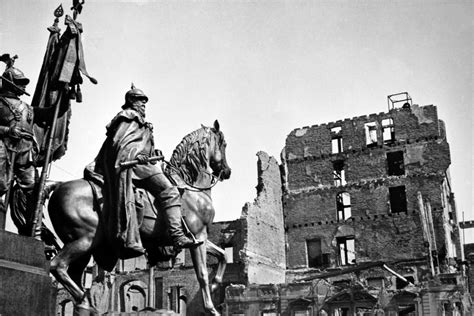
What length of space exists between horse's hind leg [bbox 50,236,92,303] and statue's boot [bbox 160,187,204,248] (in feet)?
3.07

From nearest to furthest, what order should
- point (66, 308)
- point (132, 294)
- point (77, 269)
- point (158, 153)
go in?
point (77, 269) → point (158, 153) → point (132, 294) → point (66, 308)

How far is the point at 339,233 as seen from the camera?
35.8 meters

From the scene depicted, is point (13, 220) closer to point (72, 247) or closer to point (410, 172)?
point (72, 247)

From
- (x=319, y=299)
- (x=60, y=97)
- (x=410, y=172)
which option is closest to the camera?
(x=60, y=97)

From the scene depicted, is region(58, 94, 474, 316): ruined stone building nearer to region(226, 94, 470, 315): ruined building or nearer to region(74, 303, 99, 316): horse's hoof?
region(226, 94, 470, 315): ruined building

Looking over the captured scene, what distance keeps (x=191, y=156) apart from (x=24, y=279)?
331 centimetres

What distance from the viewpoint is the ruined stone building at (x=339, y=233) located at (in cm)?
3170

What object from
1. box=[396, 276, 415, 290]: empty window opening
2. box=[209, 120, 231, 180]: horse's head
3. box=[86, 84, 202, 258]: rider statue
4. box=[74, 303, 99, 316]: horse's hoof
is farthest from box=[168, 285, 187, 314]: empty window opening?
box=[74, 303, 99, 316]: horse's hoof

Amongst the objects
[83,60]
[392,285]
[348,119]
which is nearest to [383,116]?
[348,119]

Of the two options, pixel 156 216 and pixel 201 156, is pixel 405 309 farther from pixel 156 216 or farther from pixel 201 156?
pixel 156 216

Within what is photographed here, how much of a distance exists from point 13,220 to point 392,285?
29.3 meters

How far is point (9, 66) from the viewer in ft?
23.3

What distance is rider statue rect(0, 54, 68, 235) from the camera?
242 inches

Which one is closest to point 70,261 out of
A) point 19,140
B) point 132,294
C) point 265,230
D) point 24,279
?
point 24,279
